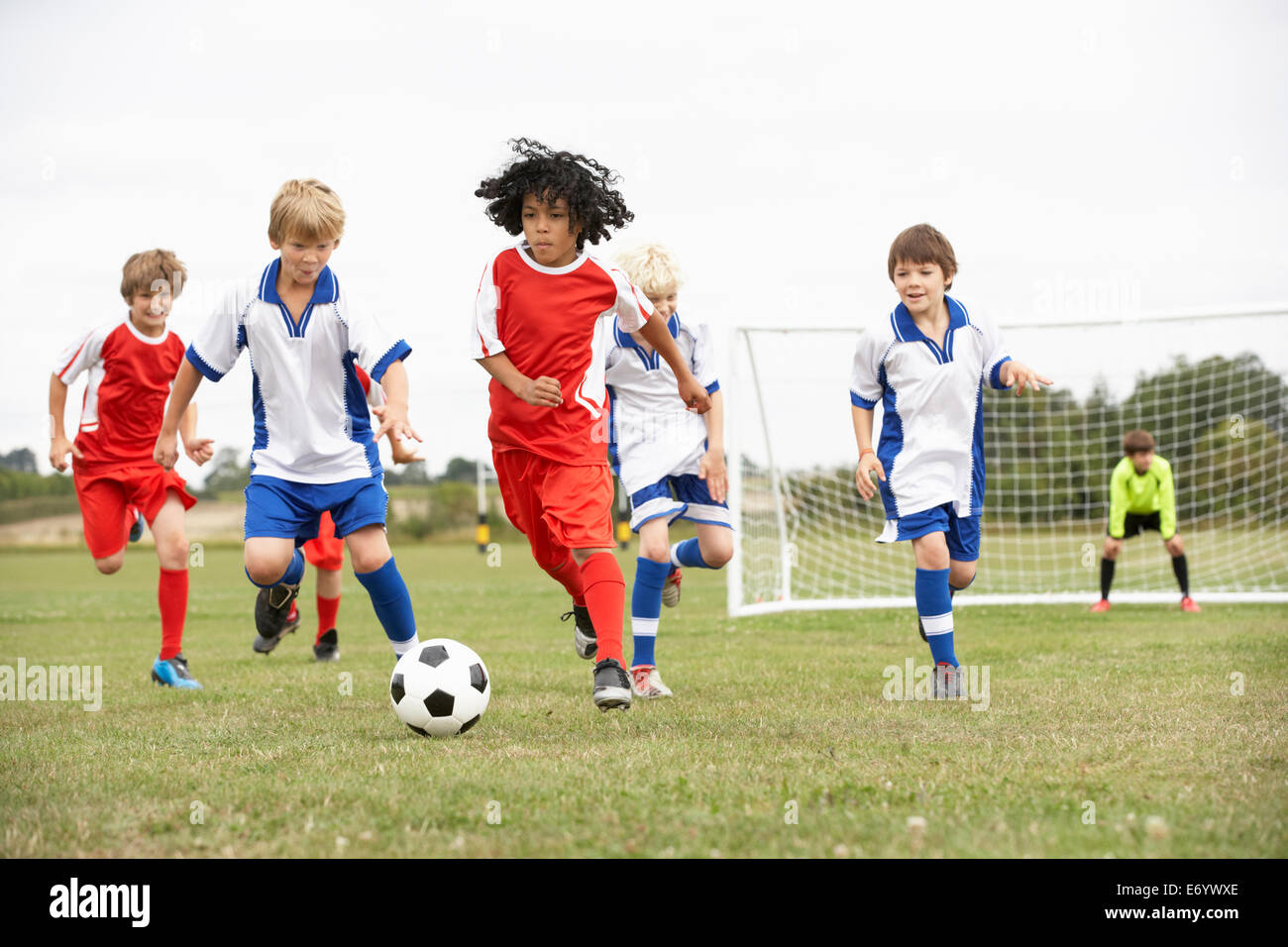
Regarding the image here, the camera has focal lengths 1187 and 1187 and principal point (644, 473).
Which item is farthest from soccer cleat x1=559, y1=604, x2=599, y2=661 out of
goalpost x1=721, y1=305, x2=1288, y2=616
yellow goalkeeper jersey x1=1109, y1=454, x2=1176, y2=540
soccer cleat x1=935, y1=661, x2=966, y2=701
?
yellow goalkeeper jersey x1=1109, y1=454, x2=1176, y2=540

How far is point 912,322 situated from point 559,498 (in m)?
1.93

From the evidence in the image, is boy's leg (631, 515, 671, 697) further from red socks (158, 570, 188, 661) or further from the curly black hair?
red socks (158, 570, 188, 661)

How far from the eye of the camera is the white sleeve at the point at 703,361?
5.66m

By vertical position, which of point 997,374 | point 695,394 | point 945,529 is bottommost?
point 945,529

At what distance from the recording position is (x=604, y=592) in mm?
4570

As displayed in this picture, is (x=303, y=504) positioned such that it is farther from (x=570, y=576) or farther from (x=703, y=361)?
(x=703, y=361)

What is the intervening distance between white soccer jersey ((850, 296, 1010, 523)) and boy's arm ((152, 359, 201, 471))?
2.94 m

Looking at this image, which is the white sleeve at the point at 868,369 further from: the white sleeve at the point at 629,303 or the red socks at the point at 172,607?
the red socks at the point at 172,607

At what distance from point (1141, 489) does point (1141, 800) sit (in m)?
8.26

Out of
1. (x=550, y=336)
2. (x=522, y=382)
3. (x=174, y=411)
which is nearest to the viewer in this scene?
(x=522, y=382)

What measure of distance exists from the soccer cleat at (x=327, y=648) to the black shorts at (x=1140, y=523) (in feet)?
23.0

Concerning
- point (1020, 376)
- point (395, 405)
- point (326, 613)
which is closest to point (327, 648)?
point (326, 613)
